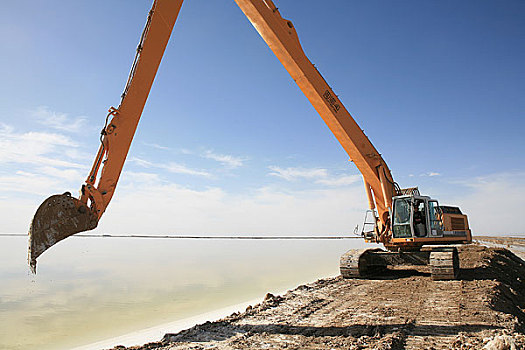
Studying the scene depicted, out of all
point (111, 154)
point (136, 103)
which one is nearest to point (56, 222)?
point (111, 154)

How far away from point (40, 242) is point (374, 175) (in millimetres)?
8919

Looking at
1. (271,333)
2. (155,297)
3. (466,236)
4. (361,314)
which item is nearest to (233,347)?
(271,333)

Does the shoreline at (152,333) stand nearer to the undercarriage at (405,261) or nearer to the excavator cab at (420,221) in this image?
the undercarriage at (405,261)

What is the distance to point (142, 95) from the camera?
5.72 m

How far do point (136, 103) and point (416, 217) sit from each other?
28.5 feet

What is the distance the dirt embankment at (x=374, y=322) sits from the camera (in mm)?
4555

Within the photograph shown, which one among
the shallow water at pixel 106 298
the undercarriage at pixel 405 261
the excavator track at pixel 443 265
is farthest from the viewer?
the undercarriage at pixel 405 261

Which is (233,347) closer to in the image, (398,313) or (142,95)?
(398,313)

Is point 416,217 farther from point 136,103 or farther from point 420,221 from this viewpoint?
point 136,103

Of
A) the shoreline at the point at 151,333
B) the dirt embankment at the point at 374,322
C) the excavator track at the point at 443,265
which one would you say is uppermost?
the excavator track at the point at 443,265

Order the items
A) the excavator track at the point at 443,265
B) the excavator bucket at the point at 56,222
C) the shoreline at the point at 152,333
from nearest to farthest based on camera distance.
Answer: the excavator bucket at the point at 56,222 → the shoreline at the point at 152,333 → the excavator track at the point at 443,265

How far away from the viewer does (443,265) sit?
935 cm

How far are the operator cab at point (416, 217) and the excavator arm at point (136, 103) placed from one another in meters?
3.30

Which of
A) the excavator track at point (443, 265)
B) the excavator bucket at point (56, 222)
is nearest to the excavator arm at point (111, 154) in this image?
the excavator bucket at point (56, 222)
